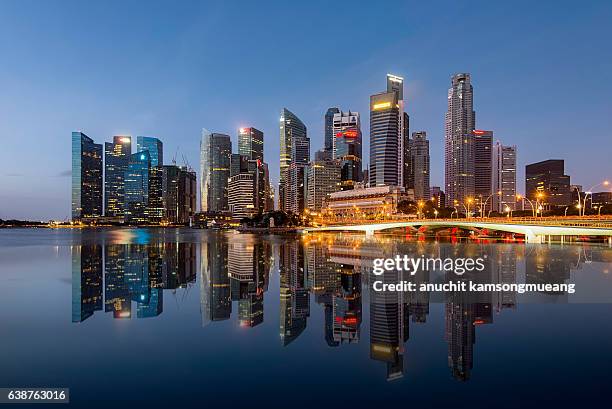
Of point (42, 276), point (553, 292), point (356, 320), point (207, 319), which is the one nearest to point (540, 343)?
point (356, 320)

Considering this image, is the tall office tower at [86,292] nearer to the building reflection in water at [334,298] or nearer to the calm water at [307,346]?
the building reflection in water at [334,298]

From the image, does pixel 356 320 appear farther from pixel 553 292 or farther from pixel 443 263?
pixel 443 263

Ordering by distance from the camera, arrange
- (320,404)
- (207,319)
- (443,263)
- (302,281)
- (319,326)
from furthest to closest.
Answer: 1. (443,263)
2. (302,281)
3. (207,319)
4. (319,326)
5. (320,404)

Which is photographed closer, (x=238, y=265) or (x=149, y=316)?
(x=149, y=316)

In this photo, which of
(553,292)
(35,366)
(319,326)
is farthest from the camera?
(553,292)
